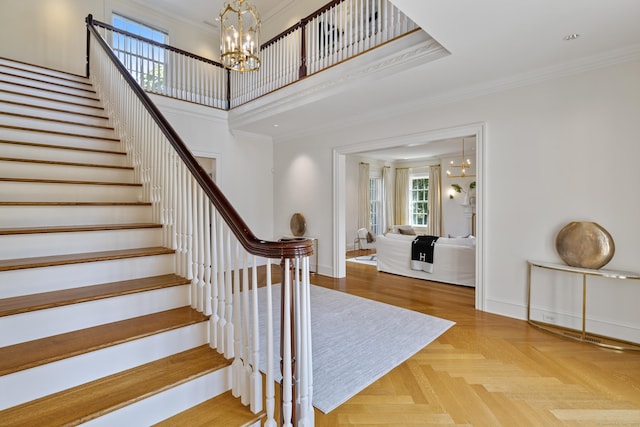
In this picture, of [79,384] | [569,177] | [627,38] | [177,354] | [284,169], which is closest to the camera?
[79,384]

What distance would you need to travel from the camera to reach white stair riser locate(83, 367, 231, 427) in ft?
4.36

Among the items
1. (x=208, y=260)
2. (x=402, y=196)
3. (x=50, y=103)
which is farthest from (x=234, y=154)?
(x=402, y=196)

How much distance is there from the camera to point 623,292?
3.00 m

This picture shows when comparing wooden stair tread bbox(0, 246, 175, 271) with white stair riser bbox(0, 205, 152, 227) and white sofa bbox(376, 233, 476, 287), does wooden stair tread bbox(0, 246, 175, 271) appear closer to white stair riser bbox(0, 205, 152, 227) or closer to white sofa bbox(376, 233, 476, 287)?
white stair riser bbox(0, 205, 152, 227)

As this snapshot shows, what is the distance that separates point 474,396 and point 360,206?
735 centimetres

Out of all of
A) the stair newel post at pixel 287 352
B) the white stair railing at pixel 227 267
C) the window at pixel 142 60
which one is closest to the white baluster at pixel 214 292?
the white stair railing at pixel 227 267

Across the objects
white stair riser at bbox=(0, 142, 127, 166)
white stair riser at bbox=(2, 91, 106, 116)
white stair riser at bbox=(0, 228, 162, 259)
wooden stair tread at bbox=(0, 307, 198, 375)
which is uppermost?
white stair riser at bbox=(2, 91, 106, 116)

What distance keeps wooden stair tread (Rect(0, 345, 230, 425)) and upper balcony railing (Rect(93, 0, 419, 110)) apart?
3.49 meters

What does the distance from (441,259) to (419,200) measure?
209 inches

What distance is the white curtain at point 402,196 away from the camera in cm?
1034

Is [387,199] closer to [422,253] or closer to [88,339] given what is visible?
[422,253]

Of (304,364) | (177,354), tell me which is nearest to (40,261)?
(177,354)

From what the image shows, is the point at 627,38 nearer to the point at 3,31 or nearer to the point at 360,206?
the point at 360,206

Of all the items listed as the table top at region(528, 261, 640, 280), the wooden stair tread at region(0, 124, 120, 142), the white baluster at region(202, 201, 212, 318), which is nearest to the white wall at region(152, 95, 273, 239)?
the wooden stair tread at region(0, 124, 120, 142)
